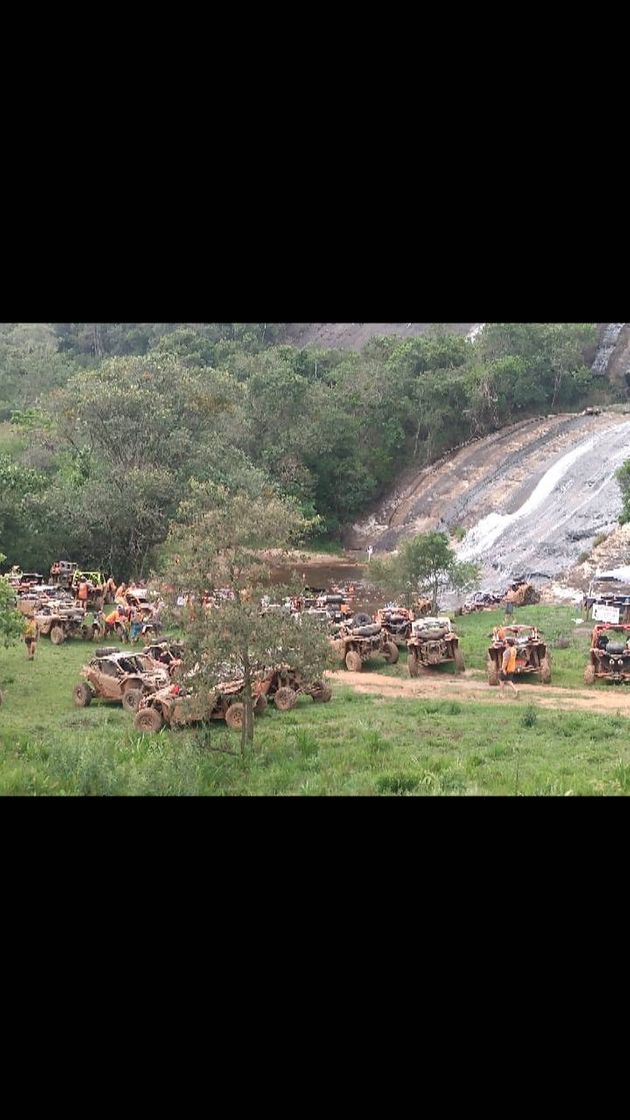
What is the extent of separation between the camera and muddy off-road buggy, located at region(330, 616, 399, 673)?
17.5 meters

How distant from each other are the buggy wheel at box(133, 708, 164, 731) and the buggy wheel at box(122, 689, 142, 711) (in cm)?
95

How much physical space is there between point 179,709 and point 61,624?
714 cm

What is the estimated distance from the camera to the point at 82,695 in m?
15.1

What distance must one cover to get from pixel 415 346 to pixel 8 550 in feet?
81.7

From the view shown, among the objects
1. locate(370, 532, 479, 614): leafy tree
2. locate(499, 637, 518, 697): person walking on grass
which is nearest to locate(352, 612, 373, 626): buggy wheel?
locate(370, 532, 479, 614): leafy tree

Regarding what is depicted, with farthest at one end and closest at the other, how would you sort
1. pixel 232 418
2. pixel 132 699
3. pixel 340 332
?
pixel 340 332, pixel 232 418, pixel 132 699

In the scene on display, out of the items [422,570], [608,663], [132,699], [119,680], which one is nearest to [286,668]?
[132,699]

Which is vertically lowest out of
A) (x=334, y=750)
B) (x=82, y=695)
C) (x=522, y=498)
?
(x=334, y=750)

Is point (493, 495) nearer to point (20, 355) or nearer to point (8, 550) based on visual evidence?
point (8, 550)

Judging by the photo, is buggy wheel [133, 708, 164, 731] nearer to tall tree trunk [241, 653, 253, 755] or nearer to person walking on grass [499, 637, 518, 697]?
tall tree trunk [241, 653, 253, 755]

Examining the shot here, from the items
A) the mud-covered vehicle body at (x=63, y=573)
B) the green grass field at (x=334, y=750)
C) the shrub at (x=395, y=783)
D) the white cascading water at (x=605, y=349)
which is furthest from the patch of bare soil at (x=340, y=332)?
the shrub at (x=395, y=783)

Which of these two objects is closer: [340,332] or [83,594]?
[83,594]

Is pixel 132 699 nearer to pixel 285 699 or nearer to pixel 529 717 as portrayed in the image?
pixel 285 699
